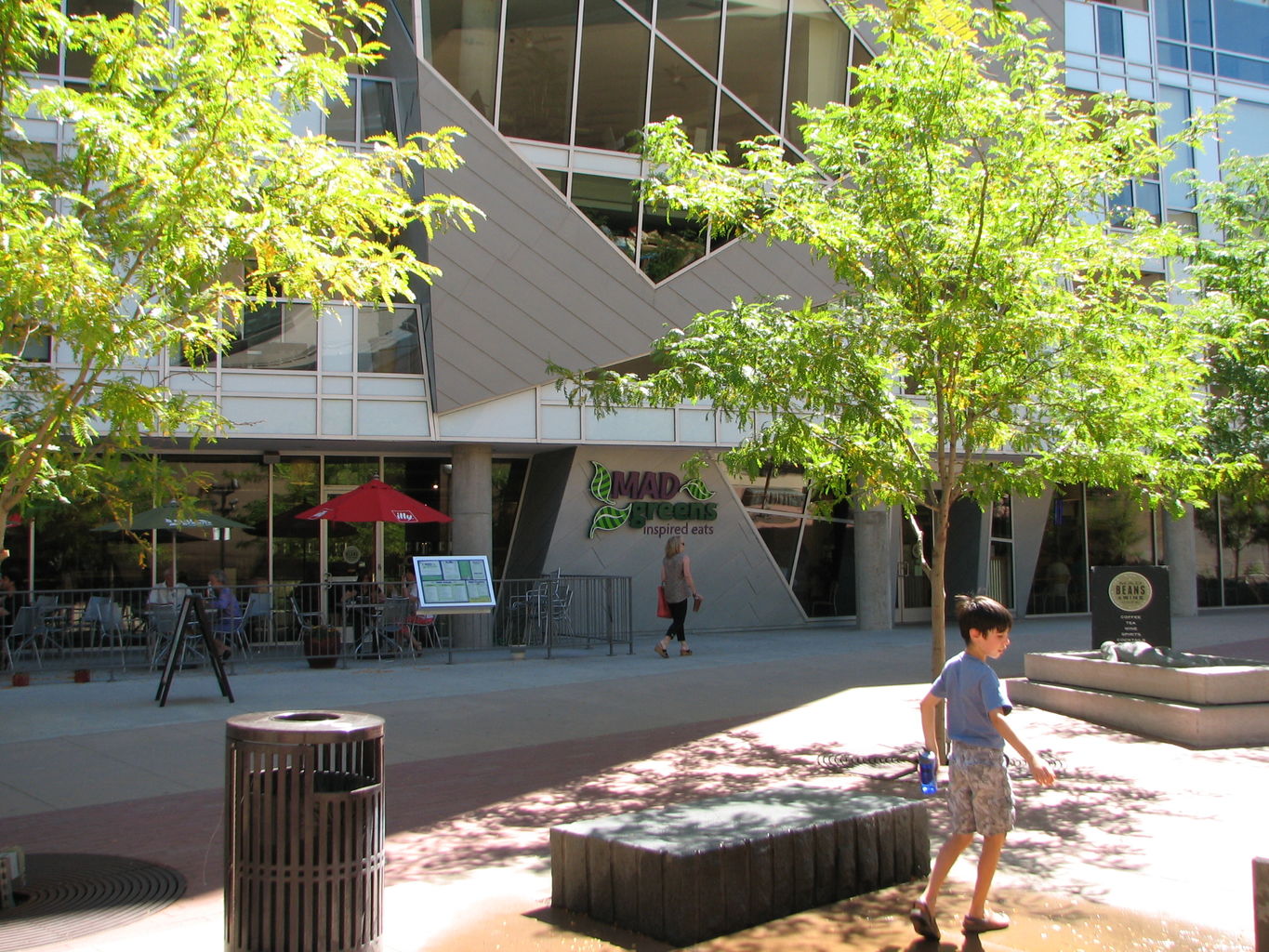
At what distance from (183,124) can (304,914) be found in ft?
15.5

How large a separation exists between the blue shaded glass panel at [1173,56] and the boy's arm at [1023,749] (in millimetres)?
25145

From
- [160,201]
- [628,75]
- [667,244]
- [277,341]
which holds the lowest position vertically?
[160,201]

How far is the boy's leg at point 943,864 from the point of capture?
16.3 feet

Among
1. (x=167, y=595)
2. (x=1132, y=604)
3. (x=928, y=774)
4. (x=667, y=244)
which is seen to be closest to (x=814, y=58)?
(x=667, y=244)

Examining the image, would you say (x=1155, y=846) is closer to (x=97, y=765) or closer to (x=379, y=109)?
(x=97, y=765)

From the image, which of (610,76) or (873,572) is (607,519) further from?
(610,76)

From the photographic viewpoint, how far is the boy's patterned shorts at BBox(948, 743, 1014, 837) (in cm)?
502

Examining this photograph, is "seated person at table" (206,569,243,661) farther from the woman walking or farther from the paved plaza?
the woman walking

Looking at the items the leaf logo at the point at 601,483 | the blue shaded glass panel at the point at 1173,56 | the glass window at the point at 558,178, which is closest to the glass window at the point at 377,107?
the glass window at the point at 558,178

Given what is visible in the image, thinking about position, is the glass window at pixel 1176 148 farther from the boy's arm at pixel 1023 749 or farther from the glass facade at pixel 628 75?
the boy's arm at pixel 1023 749

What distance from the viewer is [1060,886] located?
5809 mm

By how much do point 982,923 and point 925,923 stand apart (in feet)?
0.90

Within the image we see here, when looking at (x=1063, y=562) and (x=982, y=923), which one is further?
(x=1063, y=562)

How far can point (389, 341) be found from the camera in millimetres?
17391
